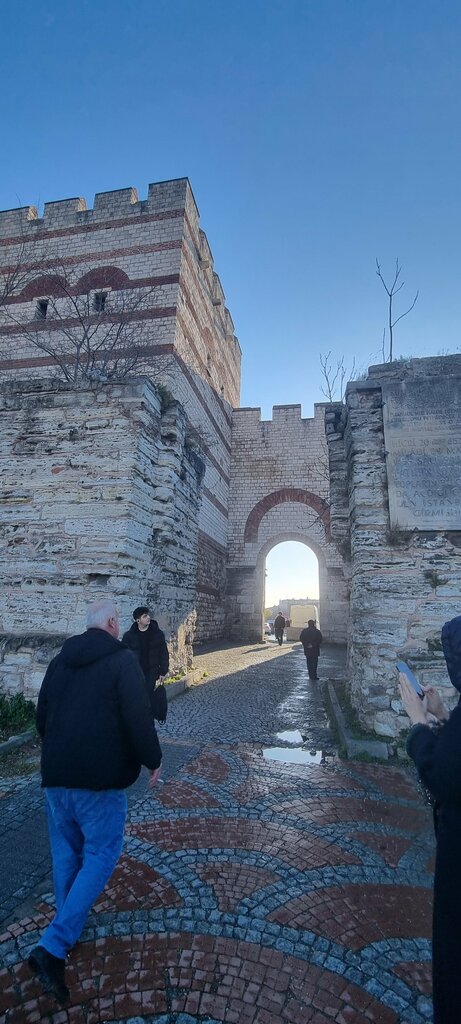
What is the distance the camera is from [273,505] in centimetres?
1812

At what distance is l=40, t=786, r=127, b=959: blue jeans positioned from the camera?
69.1 inches

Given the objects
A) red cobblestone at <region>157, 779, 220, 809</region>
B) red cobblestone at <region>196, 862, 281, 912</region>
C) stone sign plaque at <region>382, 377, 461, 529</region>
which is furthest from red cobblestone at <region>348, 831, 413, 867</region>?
stone sign plaque at <region>382, 377, 461, 529</region>

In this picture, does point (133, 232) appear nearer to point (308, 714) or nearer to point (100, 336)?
point (100, 336)

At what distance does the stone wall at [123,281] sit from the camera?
1154cm

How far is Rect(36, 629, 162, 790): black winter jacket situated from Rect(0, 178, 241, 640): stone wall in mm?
9637

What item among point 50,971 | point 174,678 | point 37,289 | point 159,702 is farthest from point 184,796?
point 37,289

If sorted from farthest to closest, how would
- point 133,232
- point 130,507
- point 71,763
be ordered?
1. point 133,232
2. point 130,507
3. point 71,763

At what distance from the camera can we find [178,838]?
2.82 m

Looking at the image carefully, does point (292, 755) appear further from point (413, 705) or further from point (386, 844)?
point (413, 705)

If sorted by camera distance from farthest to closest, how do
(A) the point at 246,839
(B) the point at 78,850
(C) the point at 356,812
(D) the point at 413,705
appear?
1. (C) the point at 356,812
2. (A) the point at 246,839
3. (B) the point at 78,850
4. (D) the point at 413,705

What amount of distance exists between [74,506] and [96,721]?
4.05m

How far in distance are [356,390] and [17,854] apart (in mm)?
5609

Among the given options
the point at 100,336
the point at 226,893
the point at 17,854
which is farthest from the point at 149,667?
the point at 100,336

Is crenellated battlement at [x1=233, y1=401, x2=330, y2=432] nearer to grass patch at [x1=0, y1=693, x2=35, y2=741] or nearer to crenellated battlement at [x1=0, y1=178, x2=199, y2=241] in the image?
crenellated battlement at [x1=0, y1=178, x2=199, y2=241]
